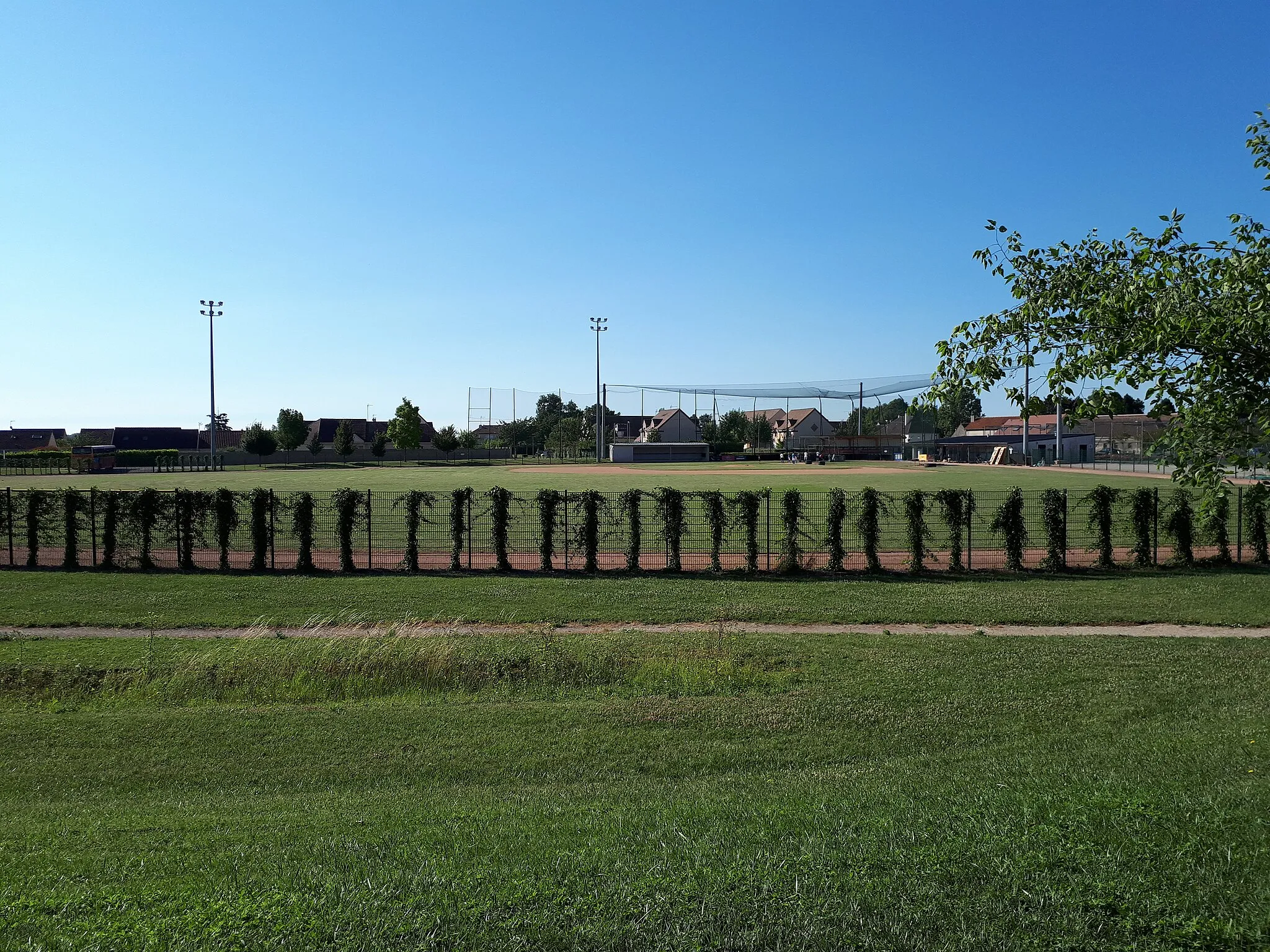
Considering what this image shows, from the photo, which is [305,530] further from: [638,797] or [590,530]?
[638,797]

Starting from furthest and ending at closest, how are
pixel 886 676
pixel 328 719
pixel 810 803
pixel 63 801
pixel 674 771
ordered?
pixel 886 676 < pixel 328 719 < pixel 674 771 < pixel 63 801 < pixel 810 803

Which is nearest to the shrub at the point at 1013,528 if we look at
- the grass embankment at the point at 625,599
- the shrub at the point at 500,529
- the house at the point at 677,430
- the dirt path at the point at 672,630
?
the grass embankment at the point at 625,599

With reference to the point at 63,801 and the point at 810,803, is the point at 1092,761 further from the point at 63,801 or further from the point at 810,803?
the point at 63,801

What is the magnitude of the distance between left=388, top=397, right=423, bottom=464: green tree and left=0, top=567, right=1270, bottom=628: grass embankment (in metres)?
89.5

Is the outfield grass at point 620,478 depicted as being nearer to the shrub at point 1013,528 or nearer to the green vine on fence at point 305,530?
the green vine on fence at point 305,530

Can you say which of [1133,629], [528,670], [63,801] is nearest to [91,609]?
[528,670]

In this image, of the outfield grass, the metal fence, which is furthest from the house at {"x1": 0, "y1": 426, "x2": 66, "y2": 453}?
the metal fence

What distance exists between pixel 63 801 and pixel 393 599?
9.32 meters

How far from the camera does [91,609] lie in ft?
48.6

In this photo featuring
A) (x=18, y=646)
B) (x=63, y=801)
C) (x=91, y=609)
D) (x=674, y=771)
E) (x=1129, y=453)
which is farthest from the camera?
(x=1129, y=453)

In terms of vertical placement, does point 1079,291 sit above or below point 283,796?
above

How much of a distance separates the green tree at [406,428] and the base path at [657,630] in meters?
95.1

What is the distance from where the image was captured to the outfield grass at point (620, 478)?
158 feet

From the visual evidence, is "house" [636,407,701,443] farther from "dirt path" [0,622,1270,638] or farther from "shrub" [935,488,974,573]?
"dirt path" [0,622,1270,638]
